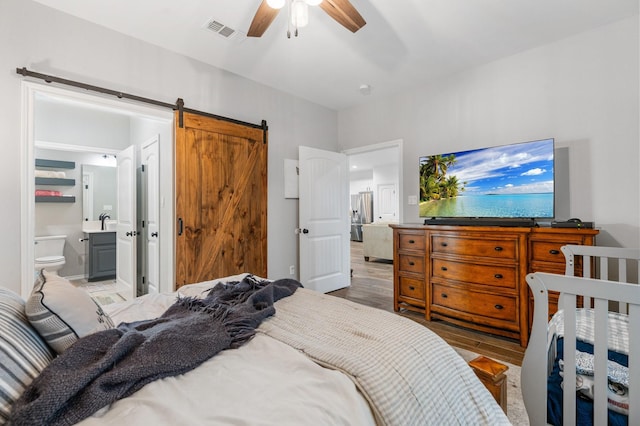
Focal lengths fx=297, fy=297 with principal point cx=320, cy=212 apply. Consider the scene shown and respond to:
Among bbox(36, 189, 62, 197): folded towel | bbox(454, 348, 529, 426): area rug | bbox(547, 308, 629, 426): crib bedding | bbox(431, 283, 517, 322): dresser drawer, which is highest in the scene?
bbox(36, 189, 62, 197): folded towel

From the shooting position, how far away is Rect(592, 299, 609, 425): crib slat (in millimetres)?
1059

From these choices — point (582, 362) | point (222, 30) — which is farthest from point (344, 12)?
point (582, 362)

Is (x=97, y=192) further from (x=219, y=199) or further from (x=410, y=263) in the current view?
(x=410, y=263)

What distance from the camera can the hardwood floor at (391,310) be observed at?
248 centimetres

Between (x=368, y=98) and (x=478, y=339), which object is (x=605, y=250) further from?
(x=368, y=98)

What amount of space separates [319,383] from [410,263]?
8.58ft

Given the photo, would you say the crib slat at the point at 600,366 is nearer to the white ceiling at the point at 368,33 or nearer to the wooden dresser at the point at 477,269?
the wooden dresser at the point at 477,269

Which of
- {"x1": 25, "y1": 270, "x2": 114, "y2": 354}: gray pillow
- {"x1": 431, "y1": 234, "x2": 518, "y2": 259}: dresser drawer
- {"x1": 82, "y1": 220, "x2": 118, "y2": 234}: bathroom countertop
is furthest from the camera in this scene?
{"x1": 82, "y1": 220, "x2": 118, "y2": 234}: bathroom countertop

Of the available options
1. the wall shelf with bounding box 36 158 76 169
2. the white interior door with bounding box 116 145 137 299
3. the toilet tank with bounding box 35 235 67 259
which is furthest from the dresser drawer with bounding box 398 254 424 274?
the wall shelf with bounding box 36 158 76 169

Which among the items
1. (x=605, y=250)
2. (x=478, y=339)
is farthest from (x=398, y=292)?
(x=605, y=250)

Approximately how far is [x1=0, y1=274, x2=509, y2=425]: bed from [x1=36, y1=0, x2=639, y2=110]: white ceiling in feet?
7.60

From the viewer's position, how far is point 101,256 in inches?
194

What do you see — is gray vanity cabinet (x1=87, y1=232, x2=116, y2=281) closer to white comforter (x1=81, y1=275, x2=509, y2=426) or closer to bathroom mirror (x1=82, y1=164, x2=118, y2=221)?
bathroom mirror (x1=82, y1=164, x2=118, y2=221)

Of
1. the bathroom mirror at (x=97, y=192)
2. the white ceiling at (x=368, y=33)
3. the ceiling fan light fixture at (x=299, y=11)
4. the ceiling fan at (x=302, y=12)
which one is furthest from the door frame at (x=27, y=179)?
the bathroom mirror at (x=97, y=192)
